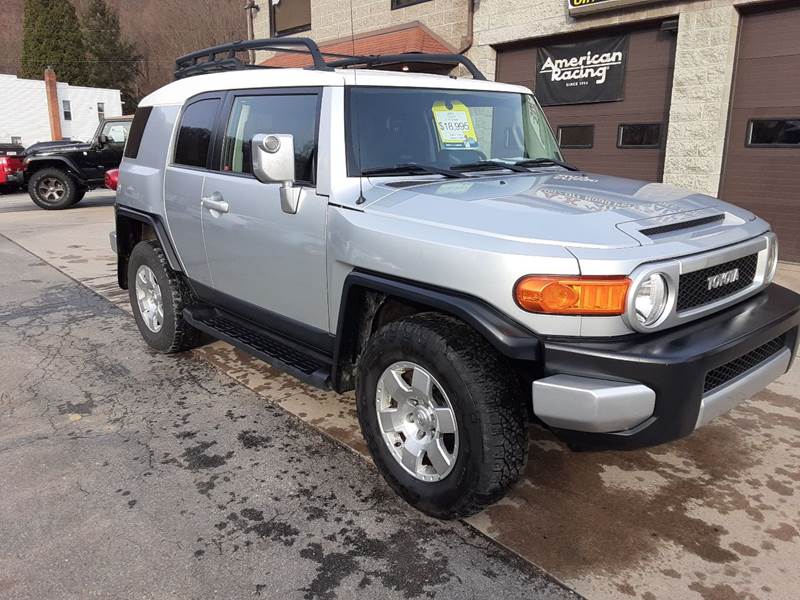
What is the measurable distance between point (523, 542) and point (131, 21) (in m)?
70.2

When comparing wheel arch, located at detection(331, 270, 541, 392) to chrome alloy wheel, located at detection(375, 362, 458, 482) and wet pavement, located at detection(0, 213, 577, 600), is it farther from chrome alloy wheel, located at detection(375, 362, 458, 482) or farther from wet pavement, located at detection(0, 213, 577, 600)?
wet pavement, located at detection(0, 213, 577, 600)

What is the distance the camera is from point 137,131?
4.99 metres

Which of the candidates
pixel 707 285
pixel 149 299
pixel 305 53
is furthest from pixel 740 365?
pixel 149 299

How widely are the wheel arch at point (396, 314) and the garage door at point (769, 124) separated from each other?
6.53 m

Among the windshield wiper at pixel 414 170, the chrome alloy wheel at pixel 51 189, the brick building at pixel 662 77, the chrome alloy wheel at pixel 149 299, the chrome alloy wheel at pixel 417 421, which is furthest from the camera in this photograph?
the chrome alloy wheel at pixel 51 189

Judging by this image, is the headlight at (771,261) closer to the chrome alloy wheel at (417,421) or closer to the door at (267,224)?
the chrome alloy wheel at (417,421)

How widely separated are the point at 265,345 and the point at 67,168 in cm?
1374

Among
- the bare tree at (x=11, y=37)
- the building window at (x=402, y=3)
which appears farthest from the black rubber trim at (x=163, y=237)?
the bare tree at (x=11, y=37)

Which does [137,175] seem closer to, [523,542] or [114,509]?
[114,509]

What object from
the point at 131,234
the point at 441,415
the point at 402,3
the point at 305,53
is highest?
the point at 402,3

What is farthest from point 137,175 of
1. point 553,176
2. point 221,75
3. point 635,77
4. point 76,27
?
point 76,27

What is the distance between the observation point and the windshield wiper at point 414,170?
3.20m

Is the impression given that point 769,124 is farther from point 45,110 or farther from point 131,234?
point 45,110

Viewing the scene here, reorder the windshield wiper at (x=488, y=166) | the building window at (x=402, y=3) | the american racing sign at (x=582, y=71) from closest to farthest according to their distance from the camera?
the windshield wiper at (x=488, y=166) → the american racing sign at (x=582, y=71) → the building window at (x=402, y=3)
